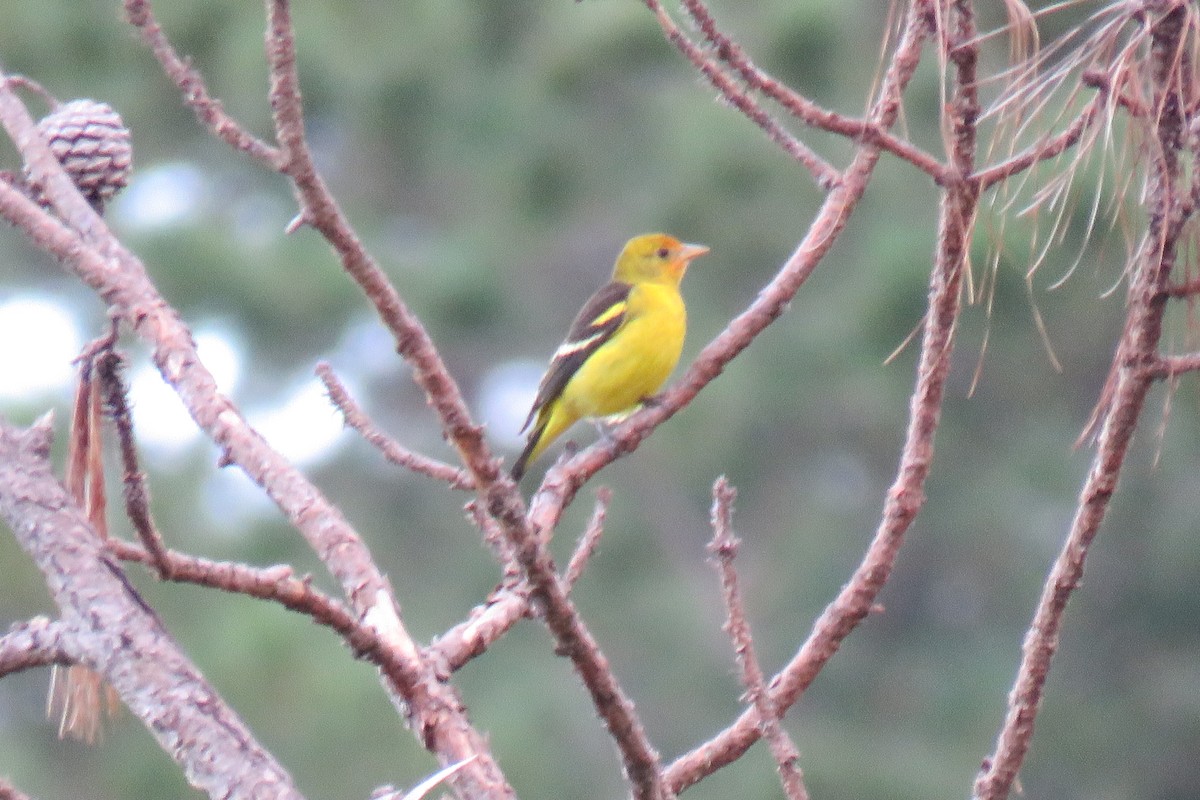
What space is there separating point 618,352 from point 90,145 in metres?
3.21

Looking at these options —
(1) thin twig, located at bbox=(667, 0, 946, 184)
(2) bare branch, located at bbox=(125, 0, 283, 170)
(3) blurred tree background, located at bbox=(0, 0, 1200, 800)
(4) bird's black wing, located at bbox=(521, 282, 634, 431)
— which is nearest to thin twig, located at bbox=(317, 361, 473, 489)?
Result: (1) thin twig, located at bbox=(667, 0, 946, 184)

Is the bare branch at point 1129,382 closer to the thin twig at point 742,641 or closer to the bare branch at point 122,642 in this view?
the thin twig at point 742,641

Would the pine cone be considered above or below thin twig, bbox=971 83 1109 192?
above

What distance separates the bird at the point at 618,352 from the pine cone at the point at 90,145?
2991mm

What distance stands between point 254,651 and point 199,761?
862 cm

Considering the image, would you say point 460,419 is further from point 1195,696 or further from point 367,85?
point 1195,696

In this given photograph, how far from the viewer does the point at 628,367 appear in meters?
5.22

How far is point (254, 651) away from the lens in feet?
33.3

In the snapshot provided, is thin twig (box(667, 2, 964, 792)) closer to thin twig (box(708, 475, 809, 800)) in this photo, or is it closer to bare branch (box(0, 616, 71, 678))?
thin twig (box(708, 475, 809, 800))

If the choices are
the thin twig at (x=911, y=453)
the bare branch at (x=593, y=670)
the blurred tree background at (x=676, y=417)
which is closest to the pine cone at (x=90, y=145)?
the bare branch at (x=593, y=670)

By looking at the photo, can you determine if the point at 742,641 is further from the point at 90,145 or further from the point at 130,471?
the point at 90,145

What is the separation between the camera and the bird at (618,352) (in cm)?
524

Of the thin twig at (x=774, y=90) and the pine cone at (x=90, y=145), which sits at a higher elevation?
the pine cone at (x=90, y=145)

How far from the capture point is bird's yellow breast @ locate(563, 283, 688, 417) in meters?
5.22
